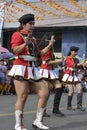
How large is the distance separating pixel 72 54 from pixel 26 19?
376 cm

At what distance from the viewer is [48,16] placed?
1112 inches

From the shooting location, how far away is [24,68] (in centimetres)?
620

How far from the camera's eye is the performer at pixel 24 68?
19.8ft

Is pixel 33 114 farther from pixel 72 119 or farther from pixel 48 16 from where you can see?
pixel 48 16

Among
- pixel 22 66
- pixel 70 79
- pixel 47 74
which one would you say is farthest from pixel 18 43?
pixel 70 79

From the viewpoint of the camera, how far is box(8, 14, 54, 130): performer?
6035 mm

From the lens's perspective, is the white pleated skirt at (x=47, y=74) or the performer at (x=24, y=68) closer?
the performer at (x=24, y=68)

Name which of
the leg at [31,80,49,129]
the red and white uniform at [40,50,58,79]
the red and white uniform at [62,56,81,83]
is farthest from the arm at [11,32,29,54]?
the red and white uniform at [62,56,81,83]

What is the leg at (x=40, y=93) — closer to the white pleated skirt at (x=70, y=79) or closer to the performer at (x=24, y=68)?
the performer at (x=24, y=68)

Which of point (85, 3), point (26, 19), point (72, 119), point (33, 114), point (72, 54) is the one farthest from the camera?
point (85, 3)

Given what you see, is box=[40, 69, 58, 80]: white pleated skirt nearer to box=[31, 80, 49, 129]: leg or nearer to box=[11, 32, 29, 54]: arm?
box=[31, 80, 49, 129]: leg

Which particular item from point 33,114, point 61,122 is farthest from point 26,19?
point 33,114

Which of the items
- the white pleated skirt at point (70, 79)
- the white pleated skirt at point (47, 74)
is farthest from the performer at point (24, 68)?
the white pleated skirt at point (70, 79)

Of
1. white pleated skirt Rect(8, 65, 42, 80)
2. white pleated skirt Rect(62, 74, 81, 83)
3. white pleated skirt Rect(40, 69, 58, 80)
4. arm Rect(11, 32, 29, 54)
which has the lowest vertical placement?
white pleated skirt Rect(62, 74, 81, 83)
